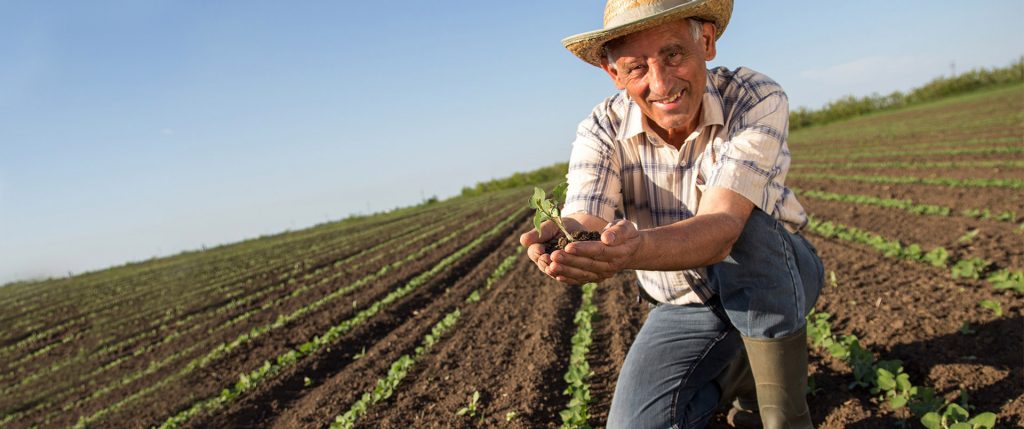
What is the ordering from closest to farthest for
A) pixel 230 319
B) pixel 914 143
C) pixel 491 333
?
pixel 491 333 < pixel 230 319 < pixel 914 143

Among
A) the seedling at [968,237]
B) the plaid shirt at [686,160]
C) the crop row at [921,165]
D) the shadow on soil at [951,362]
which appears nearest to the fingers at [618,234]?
the plaid shirt at [686,160]

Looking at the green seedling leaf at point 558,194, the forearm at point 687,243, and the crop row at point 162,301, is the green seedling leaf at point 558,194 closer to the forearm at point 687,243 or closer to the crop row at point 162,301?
the forearm at point 687,243

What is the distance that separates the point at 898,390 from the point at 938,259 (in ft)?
8.69

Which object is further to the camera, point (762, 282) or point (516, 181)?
point (516, 181)

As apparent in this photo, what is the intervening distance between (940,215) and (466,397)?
6.34m

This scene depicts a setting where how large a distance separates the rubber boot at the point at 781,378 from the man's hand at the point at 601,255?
0.86m

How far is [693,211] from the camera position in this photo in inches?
102

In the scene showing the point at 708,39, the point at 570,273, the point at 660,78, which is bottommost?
the point at 570,273

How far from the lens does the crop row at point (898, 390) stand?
2533 mm

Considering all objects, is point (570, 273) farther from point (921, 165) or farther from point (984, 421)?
point (921, 165)

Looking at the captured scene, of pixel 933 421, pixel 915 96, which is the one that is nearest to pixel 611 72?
pixel 933 421

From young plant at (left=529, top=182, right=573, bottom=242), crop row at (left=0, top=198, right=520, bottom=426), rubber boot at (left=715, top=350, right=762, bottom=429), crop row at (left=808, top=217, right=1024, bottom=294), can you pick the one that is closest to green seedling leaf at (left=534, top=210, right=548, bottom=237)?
young plant at (left=529, top=182, right=573, bottom=242)

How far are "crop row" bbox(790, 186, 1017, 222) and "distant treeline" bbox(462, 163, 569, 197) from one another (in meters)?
29.3

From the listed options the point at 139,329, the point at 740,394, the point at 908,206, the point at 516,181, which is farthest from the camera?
the point at 516,181
